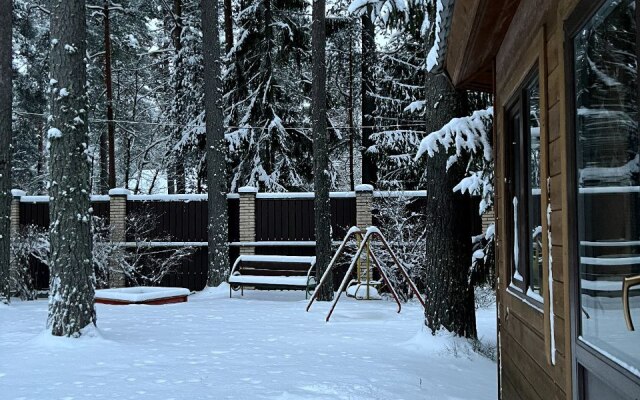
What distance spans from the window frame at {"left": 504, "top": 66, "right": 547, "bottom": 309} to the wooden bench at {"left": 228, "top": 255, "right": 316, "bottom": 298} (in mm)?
7081

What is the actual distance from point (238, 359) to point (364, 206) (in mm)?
7150

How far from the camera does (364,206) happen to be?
1257 cm

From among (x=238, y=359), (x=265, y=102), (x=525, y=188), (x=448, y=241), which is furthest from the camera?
(x=265, y=102)

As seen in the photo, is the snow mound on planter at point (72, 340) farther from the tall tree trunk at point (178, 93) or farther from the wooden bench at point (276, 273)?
the tall tree trunk at point (178, 93)

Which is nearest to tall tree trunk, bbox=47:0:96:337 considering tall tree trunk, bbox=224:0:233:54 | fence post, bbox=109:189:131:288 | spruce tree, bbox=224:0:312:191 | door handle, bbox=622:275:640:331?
door handle, bbox=622:275:640:331

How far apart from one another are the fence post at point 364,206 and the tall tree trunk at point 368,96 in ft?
19.4

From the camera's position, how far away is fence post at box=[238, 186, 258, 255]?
13.1 metres

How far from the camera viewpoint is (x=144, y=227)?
44.4ft

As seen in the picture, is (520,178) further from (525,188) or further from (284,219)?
(284,219)

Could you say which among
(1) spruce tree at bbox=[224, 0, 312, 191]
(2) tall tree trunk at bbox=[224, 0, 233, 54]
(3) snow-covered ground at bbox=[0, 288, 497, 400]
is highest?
(2) tall tree trunk at bbox=[224, 0, 233, 54]

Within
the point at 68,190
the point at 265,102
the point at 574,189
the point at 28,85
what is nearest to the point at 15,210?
the point at 265,102

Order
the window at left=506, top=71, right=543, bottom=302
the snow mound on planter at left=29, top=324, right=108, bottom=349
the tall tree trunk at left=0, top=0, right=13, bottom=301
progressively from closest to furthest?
the window at left=506, top=71, right=543, bottom=302, the snow mound on planter at left=29, top=324, right=108, bottom=349, the tall tree trunk at left=0, top=0, right=13, bottom=301

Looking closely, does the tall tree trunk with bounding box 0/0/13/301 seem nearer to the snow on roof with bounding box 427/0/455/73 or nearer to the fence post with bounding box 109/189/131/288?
the fence post with bounding box 109/189/131/288

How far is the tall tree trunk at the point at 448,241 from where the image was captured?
657 centimetres
